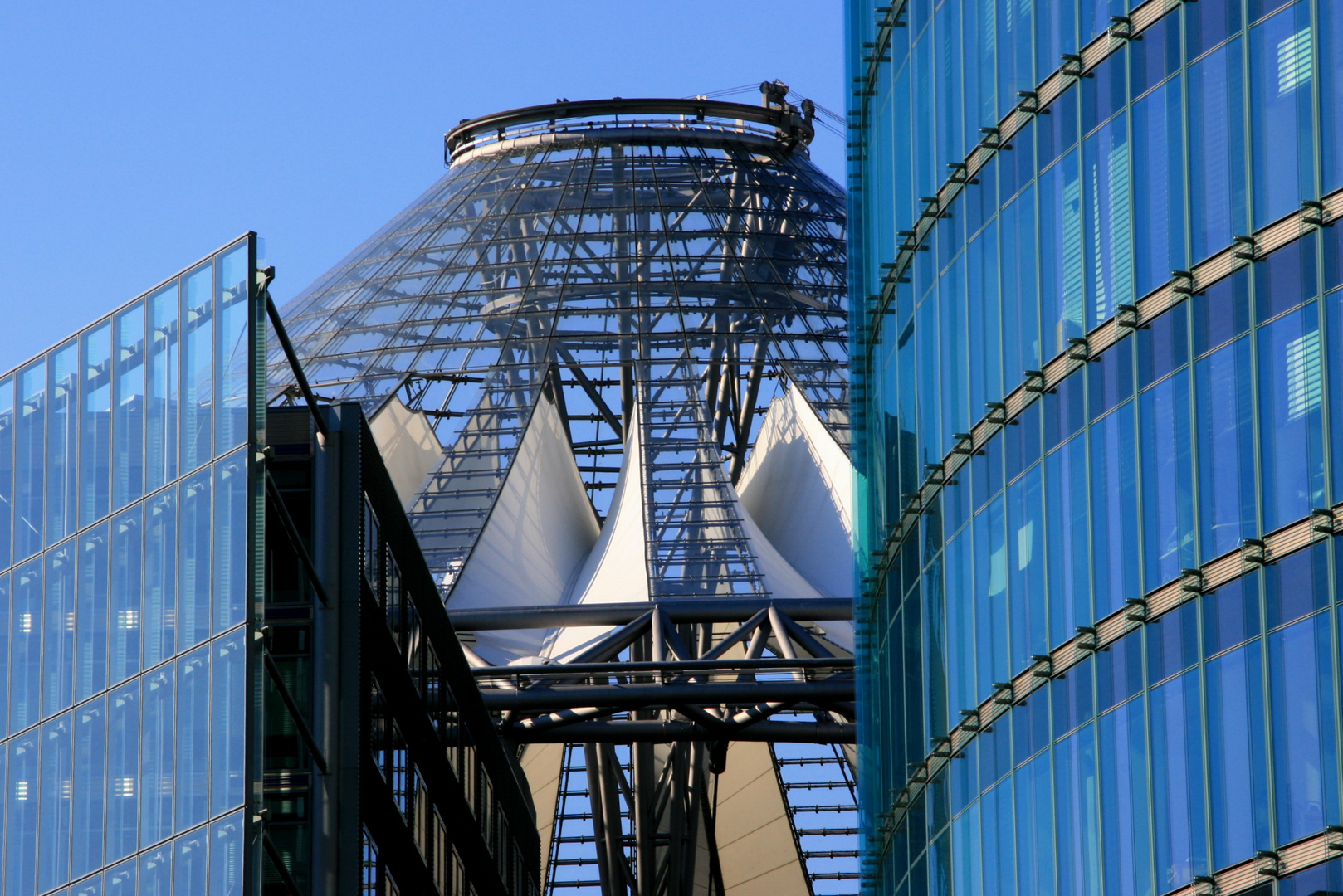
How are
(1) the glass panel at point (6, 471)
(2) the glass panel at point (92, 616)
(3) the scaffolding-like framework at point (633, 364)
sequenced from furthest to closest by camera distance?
(3) the scaffolding-like framework at point (633, 364) < (1) the glass panel at point (6, 471) < (2) the glass panel at point (92, 616)

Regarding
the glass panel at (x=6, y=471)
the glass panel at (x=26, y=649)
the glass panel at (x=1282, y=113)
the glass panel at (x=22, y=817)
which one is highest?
the glass panel at (x=1282, y=113)

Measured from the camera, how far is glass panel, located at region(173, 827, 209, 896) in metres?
23.3

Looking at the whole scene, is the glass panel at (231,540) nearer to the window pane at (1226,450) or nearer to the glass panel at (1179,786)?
the glass panel at (1179,786)

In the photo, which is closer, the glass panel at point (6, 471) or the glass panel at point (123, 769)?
the glass panel at point (123, 769)

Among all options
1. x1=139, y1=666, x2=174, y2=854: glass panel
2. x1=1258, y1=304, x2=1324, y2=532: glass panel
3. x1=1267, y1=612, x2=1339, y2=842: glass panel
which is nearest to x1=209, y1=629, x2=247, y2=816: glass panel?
x1=139, y1=666, x2=174, y2=854: glass panel

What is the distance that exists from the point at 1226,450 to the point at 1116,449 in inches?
69.0

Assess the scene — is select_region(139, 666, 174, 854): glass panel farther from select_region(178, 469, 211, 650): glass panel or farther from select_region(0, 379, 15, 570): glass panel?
select_region(0, 379, 15, 570): glass panel

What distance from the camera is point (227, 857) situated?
909 inches

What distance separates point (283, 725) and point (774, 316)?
35.2 m

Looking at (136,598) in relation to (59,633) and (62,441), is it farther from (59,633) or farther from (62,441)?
(62,441)

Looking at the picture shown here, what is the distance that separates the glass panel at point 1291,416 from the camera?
2177cm

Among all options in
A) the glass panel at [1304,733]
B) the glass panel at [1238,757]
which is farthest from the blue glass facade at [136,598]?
the glass panel at [1304,733]

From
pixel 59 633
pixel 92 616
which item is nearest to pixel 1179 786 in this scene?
pixel 92 616

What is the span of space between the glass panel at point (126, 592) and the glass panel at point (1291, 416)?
10.2 meters
